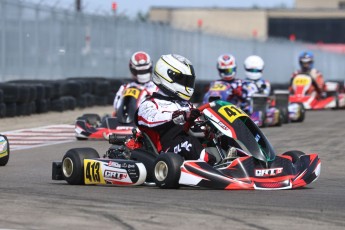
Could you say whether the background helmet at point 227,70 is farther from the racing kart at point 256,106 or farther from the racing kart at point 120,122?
the racing kart at point 120,122

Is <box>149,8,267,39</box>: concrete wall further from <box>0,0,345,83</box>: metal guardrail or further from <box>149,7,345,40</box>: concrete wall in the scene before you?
<box>0,0,345,83</box>: metal guardrail

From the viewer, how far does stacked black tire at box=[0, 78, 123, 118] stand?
19.7m

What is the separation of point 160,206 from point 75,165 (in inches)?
79.3

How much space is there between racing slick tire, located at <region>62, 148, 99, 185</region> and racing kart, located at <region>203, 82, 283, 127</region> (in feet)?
27.8

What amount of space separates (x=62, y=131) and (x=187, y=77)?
859 cm

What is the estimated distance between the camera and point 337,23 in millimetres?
83250

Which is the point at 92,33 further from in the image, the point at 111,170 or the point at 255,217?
the point at 255,217

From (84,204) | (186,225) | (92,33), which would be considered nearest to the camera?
(186,225)

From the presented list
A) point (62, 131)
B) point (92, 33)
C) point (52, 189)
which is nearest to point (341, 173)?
point (52, 189)

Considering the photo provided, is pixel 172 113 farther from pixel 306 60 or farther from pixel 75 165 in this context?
pixel 306 60

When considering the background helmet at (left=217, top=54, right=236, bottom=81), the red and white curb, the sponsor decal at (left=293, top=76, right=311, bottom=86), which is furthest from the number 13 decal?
the sponsor decal at (left=293, top=76, right=311, bottom=86)

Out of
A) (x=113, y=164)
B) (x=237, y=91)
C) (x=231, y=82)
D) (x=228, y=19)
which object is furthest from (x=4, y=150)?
(x=228, y=19)

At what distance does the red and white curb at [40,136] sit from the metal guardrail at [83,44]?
4.41 meters

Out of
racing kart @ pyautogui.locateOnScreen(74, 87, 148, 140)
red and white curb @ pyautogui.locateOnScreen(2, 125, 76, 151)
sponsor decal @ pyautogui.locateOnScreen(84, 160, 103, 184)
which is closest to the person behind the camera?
sponsor decal @ pyautogui.locateOnScreen(84, 160, 103, 184)
